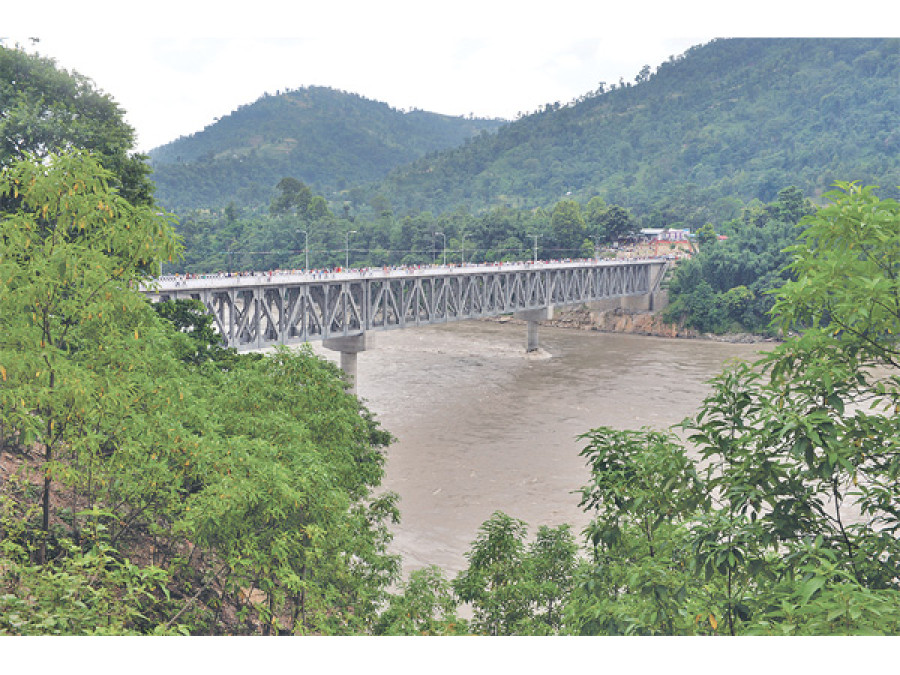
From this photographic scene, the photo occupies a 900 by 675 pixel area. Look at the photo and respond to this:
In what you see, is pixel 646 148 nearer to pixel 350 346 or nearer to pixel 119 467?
pixel 350 346

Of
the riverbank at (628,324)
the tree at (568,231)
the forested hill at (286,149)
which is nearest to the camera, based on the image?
the riverbank at (628,324)

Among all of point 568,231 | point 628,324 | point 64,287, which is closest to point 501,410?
point 64,287

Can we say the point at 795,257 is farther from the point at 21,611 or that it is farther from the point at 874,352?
the point at 21,611

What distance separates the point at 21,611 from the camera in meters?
4.34

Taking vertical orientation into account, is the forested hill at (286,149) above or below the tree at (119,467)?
Answer: above

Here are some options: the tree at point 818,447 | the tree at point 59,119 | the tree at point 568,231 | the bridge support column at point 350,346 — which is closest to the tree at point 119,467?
the tree at point 818,447

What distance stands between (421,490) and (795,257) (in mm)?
14818

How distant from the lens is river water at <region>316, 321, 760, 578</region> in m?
16.5

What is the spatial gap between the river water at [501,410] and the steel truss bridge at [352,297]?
10.0 ft

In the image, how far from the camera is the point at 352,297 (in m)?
27.8

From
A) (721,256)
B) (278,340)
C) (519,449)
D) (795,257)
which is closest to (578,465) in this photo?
(519,449)

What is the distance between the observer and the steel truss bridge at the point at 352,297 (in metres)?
22.7

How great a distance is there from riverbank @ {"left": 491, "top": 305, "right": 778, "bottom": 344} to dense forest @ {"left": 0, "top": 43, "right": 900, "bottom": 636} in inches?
1620

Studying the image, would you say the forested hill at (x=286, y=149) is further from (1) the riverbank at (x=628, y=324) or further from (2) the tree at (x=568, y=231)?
(1) the riverbank at (x=628, y=324)
